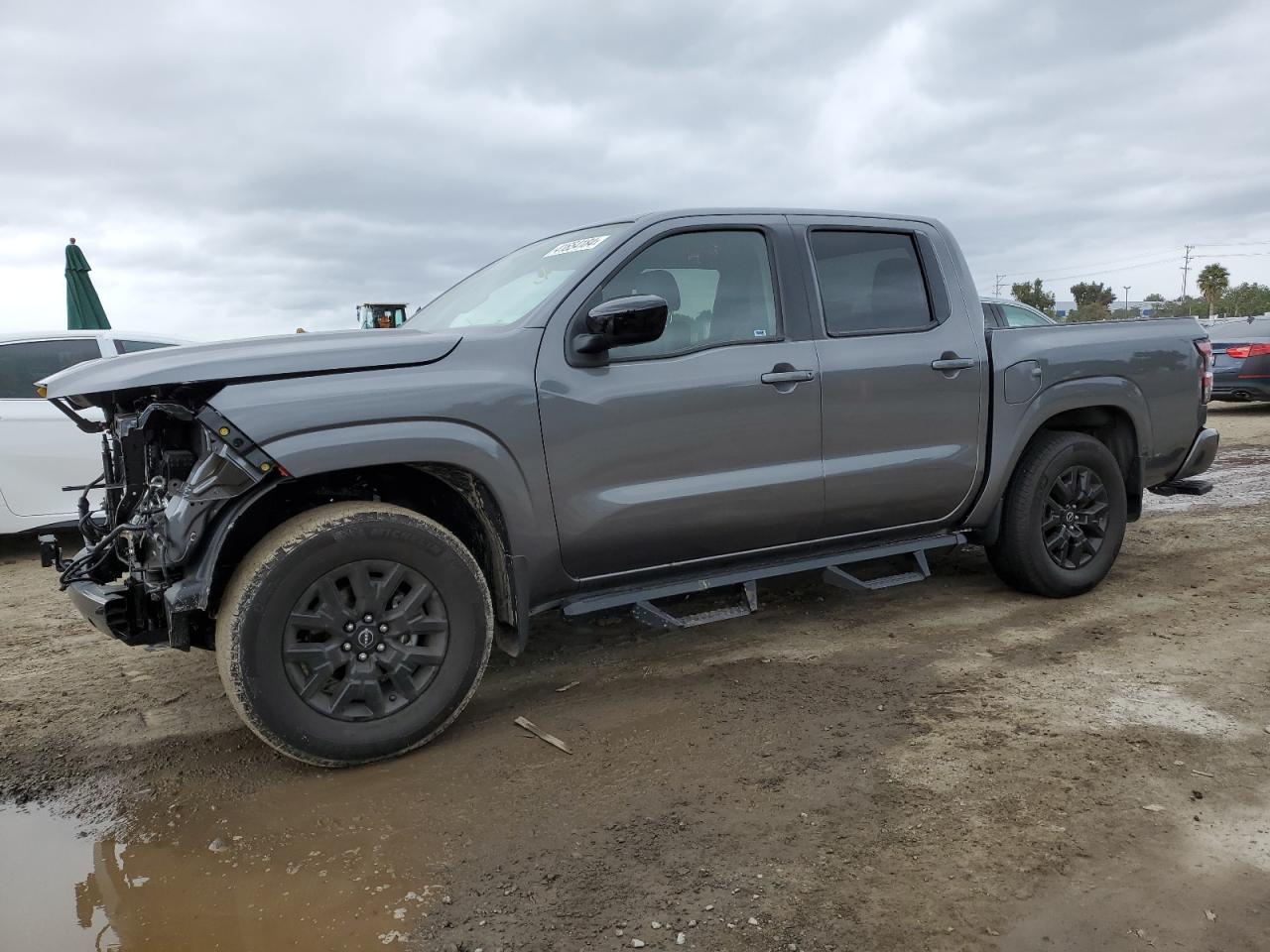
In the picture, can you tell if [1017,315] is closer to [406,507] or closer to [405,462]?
[406,507]

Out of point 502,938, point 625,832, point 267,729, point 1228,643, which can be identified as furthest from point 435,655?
point 1228,643

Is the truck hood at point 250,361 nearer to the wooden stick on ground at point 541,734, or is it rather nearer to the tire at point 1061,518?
the wooden stick on ground at point 541,734

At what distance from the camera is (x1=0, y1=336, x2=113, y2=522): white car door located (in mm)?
6121

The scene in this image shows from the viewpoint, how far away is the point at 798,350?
152 inches

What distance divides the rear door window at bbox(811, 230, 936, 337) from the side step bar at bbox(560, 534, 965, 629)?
1.02m

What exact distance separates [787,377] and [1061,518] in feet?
6.24

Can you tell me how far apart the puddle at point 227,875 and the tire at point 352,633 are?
0.22 meters

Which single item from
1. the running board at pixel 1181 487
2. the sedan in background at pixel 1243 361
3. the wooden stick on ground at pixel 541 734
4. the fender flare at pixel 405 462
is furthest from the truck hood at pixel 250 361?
the sedan in background at pixel 1243 361

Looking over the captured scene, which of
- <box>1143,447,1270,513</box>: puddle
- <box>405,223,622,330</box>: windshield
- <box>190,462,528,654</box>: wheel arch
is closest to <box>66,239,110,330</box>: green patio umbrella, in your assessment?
<box>405,223,622,330</box>: windshield

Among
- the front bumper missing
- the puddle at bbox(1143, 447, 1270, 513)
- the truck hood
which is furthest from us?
the puddle at bbox(1143, 447, 1270, 513)

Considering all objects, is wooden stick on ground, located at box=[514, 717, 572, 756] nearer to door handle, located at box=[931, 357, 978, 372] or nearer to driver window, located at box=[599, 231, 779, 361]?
driver window, located at box=[599, 231, 779, 361]

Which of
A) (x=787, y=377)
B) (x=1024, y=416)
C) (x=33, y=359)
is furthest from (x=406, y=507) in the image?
(x=33, y=359)

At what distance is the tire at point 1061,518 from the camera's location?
455cm

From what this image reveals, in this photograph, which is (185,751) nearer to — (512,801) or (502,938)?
(512,801)
